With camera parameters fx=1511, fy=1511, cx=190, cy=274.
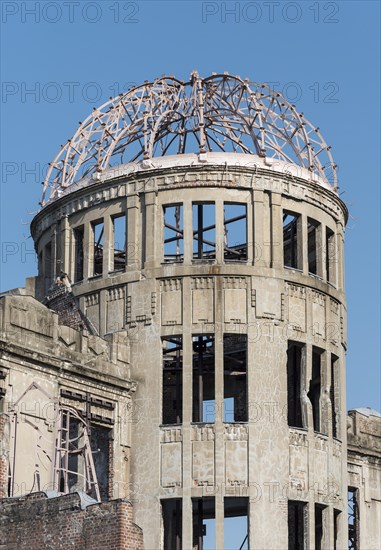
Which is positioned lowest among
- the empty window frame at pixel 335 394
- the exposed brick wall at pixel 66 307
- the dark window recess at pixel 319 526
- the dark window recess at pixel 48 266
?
the dark window recess at pixel 319 526

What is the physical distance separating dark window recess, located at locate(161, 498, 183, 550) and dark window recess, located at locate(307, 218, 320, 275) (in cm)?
936

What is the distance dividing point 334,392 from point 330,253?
4.93 metres

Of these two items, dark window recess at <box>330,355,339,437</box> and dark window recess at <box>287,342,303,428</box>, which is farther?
dark window recess at <box>330,355,339,437</box>

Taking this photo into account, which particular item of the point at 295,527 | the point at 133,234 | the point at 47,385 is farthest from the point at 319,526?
the point at 133,234

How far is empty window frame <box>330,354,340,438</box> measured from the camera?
168 feet

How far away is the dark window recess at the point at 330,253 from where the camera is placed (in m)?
52.5

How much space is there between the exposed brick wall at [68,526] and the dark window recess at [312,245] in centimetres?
1488

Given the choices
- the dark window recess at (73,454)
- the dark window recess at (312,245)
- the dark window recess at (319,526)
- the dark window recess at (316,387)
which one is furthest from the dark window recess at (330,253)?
the dark window recess at (73,454)

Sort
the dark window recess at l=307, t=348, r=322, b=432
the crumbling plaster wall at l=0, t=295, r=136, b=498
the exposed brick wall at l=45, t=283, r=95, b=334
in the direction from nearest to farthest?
the crumbling plaster wall at l=0, t=295, r=136, b=498 < the dark window recess at l=307, t=348, r=322, b=432 < the exposed brick wall at l=45, t=283, r=95, b=334

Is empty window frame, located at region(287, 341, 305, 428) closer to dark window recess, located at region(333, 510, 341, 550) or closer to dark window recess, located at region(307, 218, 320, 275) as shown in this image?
dark window recess, located at region(307, 218, 320, 275)

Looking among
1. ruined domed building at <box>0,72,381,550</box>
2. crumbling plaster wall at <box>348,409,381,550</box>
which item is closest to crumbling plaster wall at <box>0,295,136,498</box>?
ruined domed building at <box>0,72,381,550</box>

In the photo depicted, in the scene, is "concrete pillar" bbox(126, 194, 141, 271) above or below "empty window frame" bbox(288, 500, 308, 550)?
above

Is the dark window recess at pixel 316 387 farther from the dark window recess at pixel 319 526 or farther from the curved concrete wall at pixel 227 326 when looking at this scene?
the dark window recess at pixel 319 526

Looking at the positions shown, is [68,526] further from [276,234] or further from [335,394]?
[276,234]
